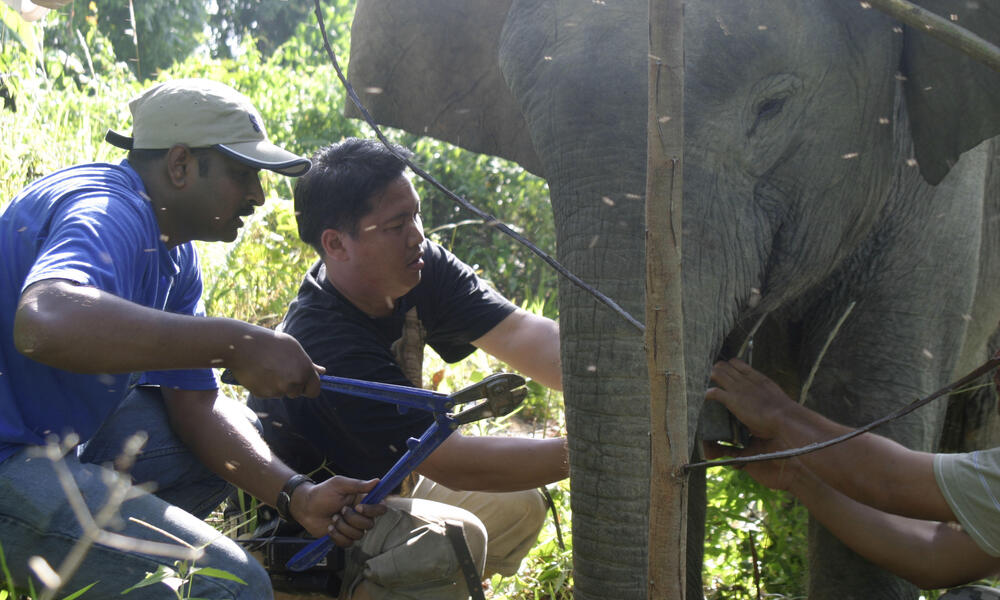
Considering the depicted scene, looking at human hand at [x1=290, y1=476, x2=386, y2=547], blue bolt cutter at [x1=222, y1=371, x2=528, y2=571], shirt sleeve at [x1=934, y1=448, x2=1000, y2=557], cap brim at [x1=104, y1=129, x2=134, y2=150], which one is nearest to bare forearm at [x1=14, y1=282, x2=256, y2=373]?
blue bolt cutter at [x1=222, y1=371, x2=528, y2=571]

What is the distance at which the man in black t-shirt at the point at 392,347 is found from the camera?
303cm

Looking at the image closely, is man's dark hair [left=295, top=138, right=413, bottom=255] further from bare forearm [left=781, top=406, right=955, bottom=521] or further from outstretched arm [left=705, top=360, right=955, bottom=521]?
bare forearm [left=781, top=406, right=955, bottom=521]

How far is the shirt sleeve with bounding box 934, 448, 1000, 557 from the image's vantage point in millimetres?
2461

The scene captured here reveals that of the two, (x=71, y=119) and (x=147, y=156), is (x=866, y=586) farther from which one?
(x=71, y=119)

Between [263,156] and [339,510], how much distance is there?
2.96 ft

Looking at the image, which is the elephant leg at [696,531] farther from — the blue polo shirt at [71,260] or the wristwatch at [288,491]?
the blue polo shirt at [71,260]

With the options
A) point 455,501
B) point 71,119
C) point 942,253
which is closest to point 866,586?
point 942,253

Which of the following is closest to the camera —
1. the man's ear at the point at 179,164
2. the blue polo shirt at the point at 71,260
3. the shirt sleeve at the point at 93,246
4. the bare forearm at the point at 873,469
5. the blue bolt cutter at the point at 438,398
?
the shirt sleeve at the point at 93,246

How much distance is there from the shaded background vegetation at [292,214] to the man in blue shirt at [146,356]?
50 centimetres

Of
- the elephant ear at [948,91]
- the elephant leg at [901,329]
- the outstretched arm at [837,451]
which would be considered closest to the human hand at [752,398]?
the outstretched arm at [837,451]

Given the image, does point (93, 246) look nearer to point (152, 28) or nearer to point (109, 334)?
point (109, 334)

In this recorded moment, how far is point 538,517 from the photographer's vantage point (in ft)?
11.8

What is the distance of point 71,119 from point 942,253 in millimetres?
5317

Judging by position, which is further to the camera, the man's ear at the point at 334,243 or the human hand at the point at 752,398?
the man's ear at the point at 334,243
